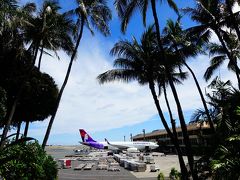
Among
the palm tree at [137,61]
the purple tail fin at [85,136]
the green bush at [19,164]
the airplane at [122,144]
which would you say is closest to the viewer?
the green bush at [19,164]

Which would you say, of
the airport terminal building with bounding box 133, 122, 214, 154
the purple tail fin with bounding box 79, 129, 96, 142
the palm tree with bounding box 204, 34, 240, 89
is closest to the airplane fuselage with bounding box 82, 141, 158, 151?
the purple tail fin with bounding box 79, 129, 96, 142

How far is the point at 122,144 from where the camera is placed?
10075 centimetres

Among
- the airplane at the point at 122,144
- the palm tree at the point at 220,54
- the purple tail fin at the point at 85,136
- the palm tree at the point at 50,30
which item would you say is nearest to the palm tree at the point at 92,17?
the palm tree at the point at 50,30

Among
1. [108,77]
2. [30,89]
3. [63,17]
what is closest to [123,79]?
[108,77]

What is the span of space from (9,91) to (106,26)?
29.6 ft

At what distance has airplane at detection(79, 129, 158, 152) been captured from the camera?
9381 centimetres

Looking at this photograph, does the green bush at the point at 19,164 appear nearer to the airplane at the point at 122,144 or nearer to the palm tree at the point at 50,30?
the palm tree at the point at 50,30

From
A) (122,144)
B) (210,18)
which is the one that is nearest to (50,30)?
(210,18)

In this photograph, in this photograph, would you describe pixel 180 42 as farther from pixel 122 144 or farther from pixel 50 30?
pixel 122 144

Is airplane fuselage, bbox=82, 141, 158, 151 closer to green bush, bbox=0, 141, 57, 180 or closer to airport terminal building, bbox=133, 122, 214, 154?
airport terminal building, bbox=133, 122, 214, 154

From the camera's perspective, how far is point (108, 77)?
2416 cm

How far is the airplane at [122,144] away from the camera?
9381cm

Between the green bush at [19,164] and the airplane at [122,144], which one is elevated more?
the airplane at [122,144]

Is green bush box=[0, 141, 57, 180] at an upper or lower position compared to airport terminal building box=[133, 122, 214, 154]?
lower
